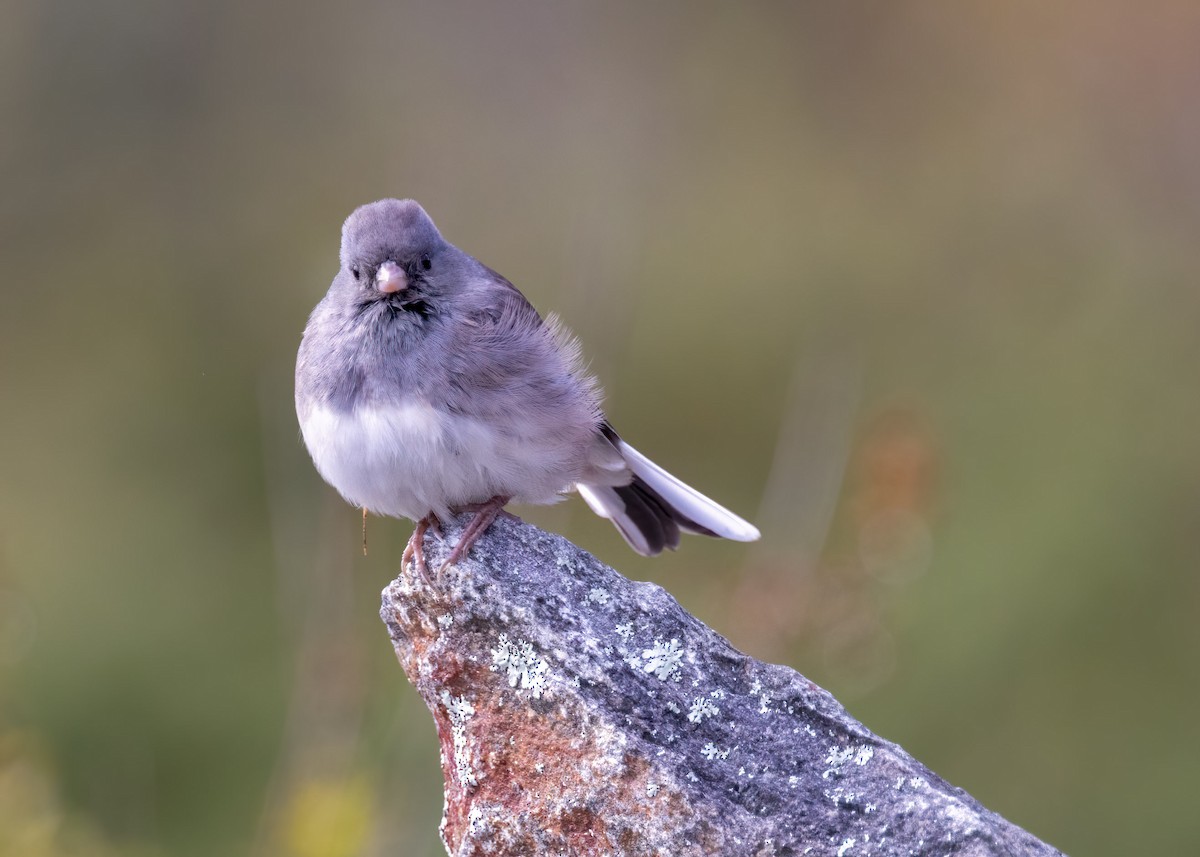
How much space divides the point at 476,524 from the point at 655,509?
99cm

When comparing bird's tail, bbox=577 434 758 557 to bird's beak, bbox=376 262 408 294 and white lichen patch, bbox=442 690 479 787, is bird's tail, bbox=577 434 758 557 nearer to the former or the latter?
bird's beak, bbox=376 262 408 294

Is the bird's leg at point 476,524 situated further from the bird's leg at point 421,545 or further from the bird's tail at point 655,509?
the bird's tail at point 655,509

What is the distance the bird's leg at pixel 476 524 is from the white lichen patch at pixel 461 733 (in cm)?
25

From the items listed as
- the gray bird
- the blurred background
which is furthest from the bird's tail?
the blurred background

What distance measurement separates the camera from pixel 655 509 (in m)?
3.58

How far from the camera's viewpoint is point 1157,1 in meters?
8.40

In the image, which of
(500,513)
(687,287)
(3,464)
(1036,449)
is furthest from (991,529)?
(3,464)

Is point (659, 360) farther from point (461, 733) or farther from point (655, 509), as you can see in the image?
point (461, 733)

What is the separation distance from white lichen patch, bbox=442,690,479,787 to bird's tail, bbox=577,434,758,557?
3.59ft

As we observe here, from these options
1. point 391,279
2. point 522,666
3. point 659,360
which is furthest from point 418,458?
point 659,360

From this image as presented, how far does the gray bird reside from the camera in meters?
2.84

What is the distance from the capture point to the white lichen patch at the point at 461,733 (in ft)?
7.79

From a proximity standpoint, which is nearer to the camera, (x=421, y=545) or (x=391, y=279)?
(x=421, y=545)

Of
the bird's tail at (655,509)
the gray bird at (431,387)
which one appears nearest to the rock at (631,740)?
the gray bird at (431,387)
